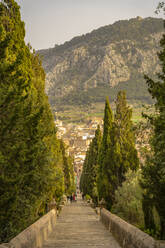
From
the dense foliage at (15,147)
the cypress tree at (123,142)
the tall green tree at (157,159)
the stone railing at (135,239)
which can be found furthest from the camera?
the cypress tree at (123,142)

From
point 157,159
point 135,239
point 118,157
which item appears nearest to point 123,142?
point 118,157

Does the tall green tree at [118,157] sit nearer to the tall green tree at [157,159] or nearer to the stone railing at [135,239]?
the tall green tree at [157,159]

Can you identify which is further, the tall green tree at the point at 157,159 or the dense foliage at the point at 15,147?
the tall green tree at the point at 157,159

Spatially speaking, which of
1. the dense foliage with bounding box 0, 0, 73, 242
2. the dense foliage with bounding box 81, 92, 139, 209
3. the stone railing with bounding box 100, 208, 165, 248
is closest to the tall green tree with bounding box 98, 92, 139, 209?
the dense foliage with bounding box 81, 92, 139, 209

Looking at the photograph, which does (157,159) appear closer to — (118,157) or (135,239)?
(135,239)

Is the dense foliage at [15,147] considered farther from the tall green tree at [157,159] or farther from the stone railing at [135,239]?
the tall green tree at [157,159]

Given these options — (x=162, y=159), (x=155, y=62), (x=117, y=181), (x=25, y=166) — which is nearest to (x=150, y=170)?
(x=162, y=159)

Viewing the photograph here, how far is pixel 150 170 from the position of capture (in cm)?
1148

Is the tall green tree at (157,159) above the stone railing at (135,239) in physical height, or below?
above

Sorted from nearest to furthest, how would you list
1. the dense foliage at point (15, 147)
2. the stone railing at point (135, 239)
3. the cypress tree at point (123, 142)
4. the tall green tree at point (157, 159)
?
the stone railing at point (135, 239)
the dense foliage at point (15, 147)
the tall green tree at point (157, 159)
the cypress tree at point (123, 142)

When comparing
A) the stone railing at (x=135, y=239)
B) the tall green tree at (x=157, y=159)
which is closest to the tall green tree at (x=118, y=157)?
the tall green tree at (x=157, y=159)

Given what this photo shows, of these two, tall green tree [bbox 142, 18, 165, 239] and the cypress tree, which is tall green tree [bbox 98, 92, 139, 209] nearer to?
the cypress tree

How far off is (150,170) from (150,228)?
2209 millimetres

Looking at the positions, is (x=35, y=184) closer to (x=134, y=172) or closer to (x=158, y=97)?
(x=158, y=97)
